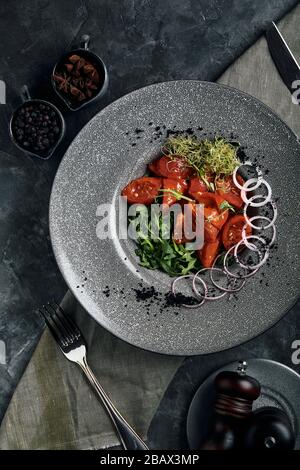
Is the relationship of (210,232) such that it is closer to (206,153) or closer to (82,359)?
(206,153)

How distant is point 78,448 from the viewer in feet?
7.95

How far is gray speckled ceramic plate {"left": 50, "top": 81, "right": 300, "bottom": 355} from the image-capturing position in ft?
7.32

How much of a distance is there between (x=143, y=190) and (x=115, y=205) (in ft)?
0.39

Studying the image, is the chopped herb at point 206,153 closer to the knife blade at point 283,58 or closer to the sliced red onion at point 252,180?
the sliced red onion at point 252,180

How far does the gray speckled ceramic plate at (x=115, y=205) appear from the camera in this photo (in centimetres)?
223

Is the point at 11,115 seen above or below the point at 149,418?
above

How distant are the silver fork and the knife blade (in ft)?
4.00

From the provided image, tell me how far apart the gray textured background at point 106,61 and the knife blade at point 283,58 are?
82 mm

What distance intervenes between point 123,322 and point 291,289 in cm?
61

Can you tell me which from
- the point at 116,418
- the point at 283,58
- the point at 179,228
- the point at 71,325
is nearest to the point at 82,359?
the point at 71,325

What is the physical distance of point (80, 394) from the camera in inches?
95.5

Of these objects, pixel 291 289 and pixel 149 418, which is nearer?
pixel 291 289
